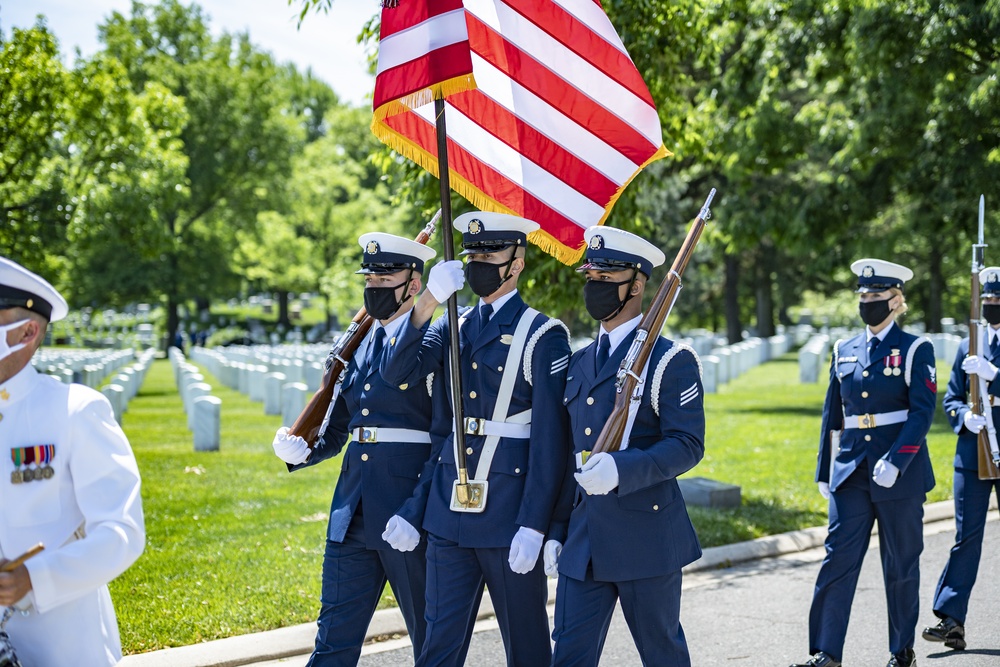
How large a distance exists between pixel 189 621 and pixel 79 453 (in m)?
Result: 3.88

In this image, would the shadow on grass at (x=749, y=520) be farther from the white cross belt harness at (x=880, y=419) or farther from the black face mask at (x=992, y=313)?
the white cross belt harness at (x=880, y=419)

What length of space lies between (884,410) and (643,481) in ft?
7.58

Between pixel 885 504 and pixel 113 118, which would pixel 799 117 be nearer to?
pixel 113 118

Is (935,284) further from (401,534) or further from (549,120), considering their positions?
(401,534)

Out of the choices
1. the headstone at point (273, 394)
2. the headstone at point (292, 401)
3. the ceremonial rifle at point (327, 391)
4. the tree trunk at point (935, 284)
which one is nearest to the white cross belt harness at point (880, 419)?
the ceremonial rifle at point (327, 391)

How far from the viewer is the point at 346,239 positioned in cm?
5403

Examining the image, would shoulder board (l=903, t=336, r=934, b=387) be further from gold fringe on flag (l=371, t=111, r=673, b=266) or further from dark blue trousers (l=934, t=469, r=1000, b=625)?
gold fringe on flag (l=371, t=111, r=673, b=266)

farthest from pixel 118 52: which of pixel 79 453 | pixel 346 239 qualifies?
pixel 79 453

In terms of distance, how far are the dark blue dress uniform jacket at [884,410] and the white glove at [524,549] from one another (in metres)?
2.21

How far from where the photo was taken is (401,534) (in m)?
4.80

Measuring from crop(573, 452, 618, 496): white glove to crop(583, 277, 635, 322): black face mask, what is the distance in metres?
0.70

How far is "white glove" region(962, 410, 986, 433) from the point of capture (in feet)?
22.2

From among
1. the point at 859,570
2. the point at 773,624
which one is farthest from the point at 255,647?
the point at 859,570

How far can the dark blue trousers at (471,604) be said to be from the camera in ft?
15.4
